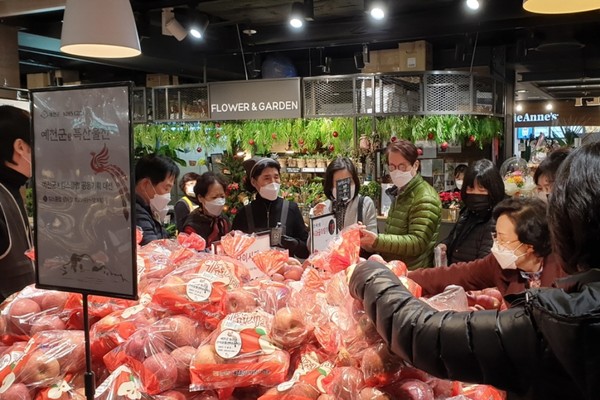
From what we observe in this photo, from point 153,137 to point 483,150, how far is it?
4907 mm

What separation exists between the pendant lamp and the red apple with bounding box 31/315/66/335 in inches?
72.6

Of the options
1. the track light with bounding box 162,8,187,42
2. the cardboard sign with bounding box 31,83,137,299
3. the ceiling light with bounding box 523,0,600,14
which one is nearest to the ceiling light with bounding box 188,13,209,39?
the track light with bounding box 162,8,187,42

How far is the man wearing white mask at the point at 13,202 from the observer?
2.34 metres

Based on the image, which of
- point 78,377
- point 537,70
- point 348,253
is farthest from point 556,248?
point 537,70

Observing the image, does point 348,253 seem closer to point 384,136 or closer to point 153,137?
point 384,136

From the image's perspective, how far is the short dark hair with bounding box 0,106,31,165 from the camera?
2.40 metres

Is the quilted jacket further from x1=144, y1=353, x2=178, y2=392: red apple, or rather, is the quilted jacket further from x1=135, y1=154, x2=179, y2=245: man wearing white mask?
x1=144, y1=353, x2=178, y2=392: red apple

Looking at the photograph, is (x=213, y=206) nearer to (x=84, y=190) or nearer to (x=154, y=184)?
(x=154, y=184)

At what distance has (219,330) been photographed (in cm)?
138

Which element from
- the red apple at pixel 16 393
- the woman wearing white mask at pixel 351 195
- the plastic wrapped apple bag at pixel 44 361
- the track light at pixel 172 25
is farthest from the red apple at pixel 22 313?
the track light at pixel 172 25

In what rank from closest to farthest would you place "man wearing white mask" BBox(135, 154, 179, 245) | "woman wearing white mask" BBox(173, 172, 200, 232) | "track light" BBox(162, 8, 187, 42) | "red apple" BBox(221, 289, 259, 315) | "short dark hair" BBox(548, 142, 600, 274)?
"short dark hair" BBox(548, 142, 600, 274) < "red apple" BBox(221, 289, 259, 315) < "man wearing white mask" BBox(135, 154, 179, 245) < "woman wearing white mask" BBox(173, 172, 200, 232) < "track light" BBox(162, 8, 187, 42)

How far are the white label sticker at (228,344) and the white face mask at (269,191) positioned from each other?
2.39 m

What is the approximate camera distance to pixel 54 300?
1.68 m

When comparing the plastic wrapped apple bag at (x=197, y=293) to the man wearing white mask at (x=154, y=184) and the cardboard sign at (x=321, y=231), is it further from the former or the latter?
the man wearing white mask at (x=154, y=184)
